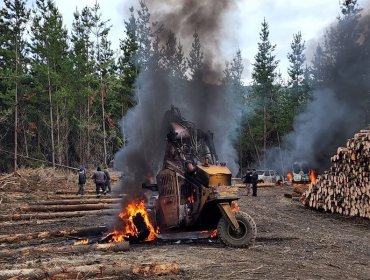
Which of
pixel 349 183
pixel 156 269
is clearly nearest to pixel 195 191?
pixel 156 269

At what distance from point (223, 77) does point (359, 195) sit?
758 centimetres

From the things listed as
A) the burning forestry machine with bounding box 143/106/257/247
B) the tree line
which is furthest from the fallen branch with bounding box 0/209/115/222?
the tree line

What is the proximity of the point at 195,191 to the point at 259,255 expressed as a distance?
2.35m

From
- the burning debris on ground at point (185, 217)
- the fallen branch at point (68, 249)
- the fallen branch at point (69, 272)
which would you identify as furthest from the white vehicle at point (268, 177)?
the fallen branch at point (69, 272)

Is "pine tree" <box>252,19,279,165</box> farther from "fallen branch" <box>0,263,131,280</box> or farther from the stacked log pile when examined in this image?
"fallen branch" <box>0,263,131,280</box>

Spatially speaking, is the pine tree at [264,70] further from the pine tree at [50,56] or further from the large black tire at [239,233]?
the large black tire at [239,233]

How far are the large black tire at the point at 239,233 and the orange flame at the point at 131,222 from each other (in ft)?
7.19

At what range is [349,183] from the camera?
17172 mm

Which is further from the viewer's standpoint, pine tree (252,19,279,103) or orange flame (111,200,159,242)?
pine tree (252,19,279,103)

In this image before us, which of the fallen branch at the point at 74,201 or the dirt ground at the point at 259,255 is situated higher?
the fallen branch at the point at 74,201

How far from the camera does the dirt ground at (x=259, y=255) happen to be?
7328mm

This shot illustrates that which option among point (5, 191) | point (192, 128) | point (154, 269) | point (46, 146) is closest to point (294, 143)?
point (46, 146)

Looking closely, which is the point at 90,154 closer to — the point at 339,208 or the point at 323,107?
the point at 323,107

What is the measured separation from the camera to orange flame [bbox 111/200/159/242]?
1107cm
